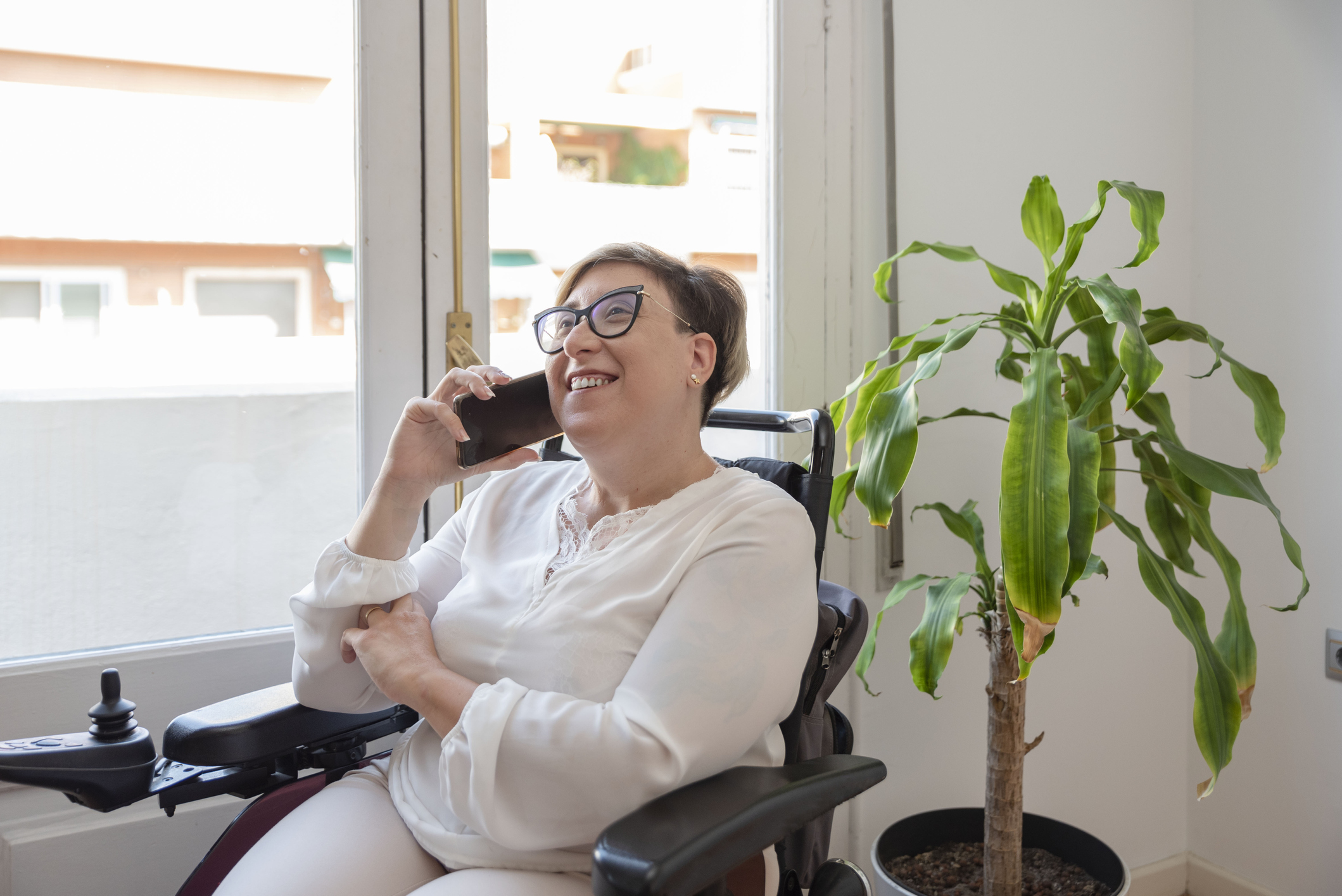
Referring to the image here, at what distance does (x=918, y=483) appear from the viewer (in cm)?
211

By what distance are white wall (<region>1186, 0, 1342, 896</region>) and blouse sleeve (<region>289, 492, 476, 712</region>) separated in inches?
76.6

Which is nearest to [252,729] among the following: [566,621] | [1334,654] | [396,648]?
[396,648]

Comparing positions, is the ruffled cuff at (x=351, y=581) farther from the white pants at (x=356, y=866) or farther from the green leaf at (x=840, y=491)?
the green leaf at (x=840, y=491)

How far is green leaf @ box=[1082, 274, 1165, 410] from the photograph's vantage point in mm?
1364

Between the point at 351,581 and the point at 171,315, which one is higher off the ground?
the point at 171,315

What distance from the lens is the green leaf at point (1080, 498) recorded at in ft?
4.39

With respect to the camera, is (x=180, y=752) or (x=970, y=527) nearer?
(x=180, y=752)

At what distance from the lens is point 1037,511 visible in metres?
1.33

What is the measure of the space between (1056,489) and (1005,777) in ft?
2.04

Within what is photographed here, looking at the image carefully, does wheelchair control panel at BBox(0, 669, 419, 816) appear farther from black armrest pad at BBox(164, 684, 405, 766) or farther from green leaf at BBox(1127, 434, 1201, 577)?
green leaf at BBox(1127, 434, 1201, 577)

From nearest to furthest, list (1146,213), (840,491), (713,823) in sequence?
(713,823)
(1146,213)
(840,491)

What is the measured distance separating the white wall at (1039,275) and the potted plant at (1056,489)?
33 centimetres

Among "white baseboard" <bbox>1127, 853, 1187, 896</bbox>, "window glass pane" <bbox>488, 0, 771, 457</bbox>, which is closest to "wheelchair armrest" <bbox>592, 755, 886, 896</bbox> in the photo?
"window glass pane" <bbox>488, 0, 771, 457</bbox>

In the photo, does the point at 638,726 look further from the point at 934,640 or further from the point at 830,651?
the point at 934,640
